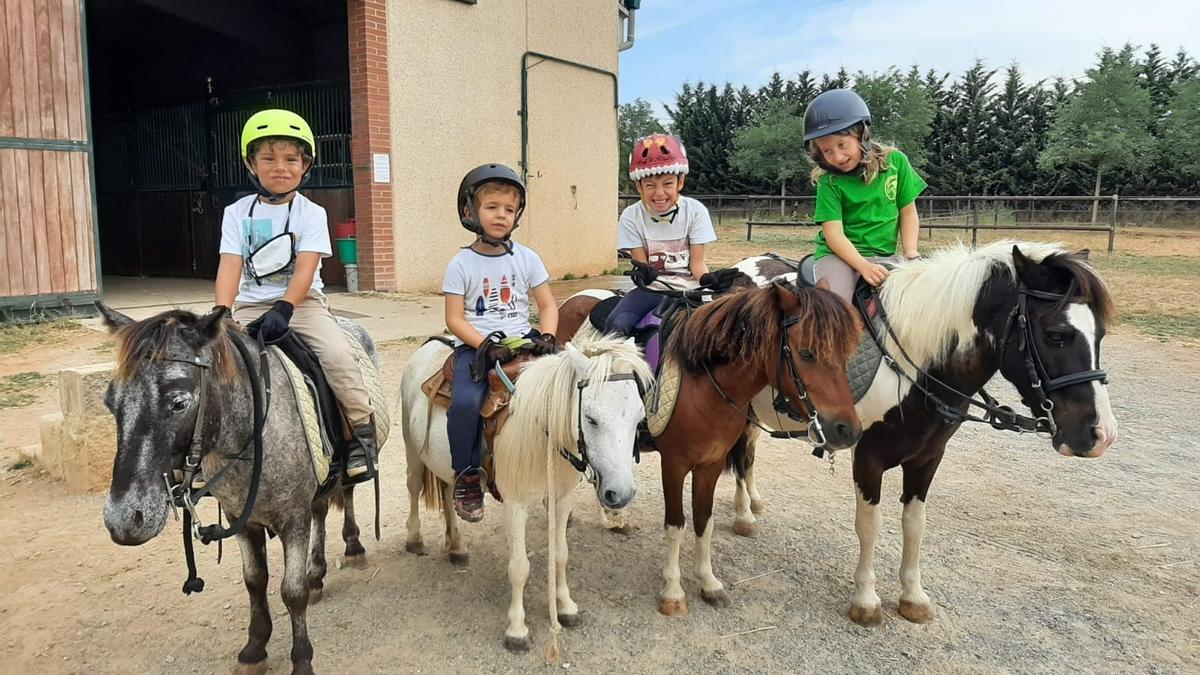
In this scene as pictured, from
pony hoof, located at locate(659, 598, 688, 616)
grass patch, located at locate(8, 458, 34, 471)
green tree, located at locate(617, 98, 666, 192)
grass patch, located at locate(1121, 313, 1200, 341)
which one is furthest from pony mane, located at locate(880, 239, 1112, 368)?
green tree, located at locate(617, 98, 666, 192)

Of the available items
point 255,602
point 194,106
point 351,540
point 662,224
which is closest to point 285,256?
point 255,602

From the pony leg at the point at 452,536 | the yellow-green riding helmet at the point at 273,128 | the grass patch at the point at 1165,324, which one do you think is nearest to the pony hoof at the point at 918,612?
the pony leg at the point at 452,536

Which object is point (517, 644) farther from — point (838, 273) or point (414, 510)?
point (838, 273)

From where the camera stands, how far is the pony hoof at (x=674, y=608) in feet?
11.1

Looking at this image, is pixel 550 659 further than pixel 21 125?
No

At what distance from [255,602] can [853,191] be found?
328 cm

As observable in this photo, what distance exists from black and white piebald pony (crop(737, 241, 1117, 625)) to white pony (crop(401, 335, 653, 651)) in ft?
3.97

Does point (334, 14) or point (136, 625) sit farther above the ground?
point (334, 14)

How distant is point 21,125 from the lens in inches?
320

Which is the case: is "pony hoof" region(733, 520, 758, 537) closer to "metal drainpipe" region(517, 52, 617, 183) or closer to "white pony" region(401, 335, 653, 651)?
"white pony" region(401, 335, 653, 651)

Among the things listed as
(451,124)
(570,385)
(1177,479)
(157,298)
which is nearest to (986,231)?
(451,124)

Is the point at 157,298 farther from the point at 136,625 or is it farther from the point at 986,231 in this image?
the point at 986,231

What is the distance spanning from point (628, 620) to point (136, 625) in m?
2.10

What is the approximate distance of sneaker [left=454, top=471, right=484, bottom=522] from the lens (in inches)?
126
